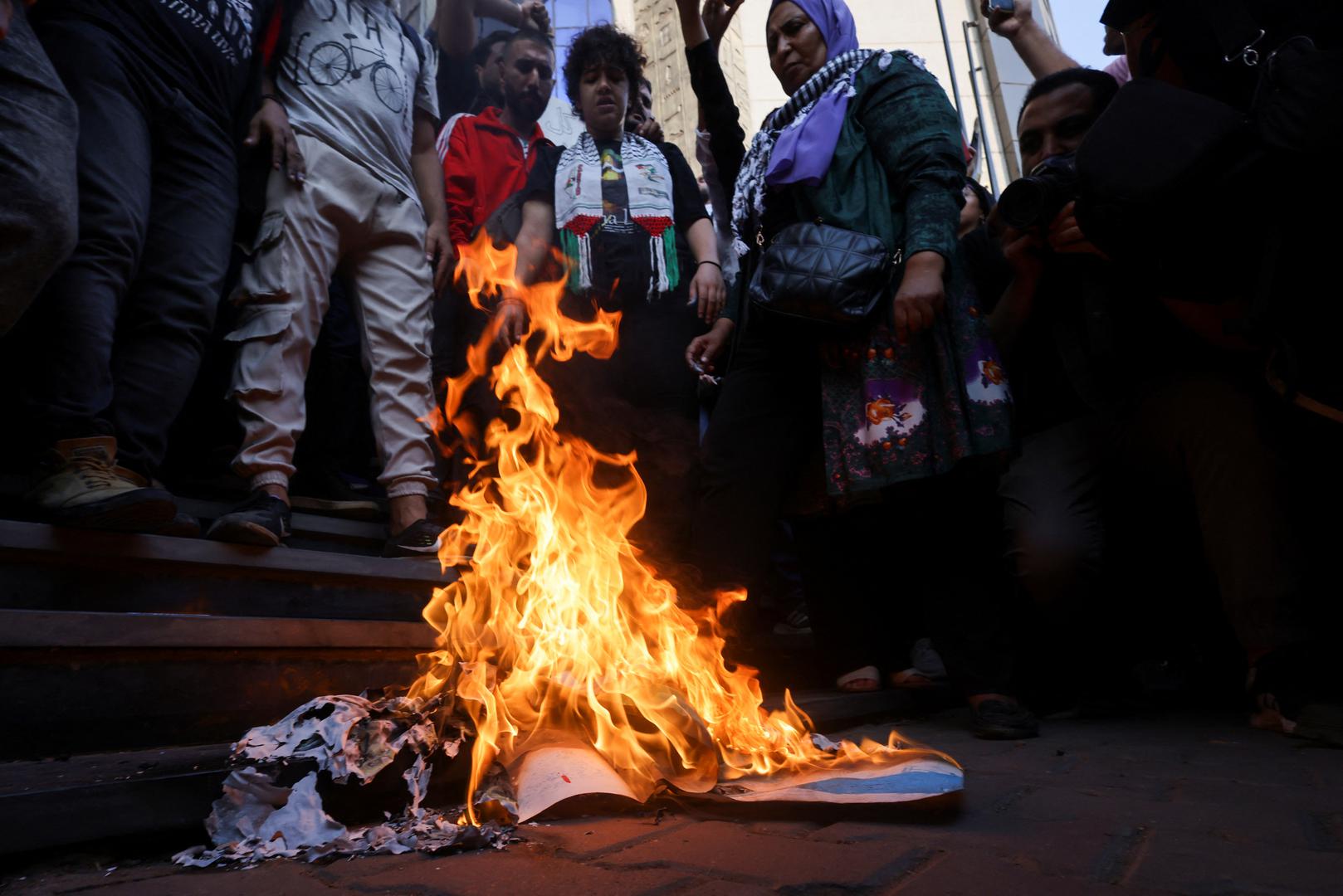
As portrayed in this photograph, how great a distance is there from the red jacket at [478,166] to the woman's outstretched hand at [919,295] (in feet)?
6.74

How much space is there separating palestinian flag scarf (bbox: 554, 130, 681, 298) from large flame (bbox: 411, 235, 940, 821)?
26.3 inches

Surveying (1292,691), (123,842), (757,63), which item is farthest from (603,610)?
(757,63)

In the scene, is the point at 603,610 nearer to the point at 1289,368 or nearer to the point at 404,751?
the point at 404,751

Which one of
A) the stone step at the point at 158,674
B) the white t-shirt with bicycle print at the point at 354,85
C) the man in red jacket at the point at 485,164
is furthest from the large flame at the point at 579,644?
the white t-shirt with bicycle print at the point at 354,85

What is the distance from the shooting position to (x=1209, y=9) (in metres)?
2.01

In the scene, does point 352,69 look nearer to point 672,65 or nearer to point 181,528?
point 181,528

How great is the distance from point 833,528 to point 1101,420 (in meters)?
1.02

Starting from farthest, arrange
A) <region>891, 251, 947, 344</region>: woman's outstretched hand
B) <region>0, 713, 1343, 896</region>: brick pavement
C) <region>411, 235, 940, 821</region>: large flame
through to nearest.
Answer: <region>891, 251, 947, 344</region>: woman's outstretched hand → <region>411, 235, 940, 821</region>: large flame → <region>0, 713, 1343, 896</region>: brick pavement

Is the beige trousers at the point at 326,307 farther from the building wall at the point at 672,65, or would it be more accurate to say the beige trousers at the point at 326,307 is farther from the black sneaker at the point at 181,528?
the building wall at the point at 672,65

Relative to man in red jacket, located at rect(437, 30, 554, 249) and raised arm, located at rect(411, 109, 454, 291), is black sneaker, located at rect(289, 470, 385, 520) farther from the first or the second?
man in red jacket, located at rect(437, 30, 554, 249)

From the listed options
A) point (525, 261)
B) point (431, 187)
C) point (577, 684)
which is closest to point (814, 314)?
point (577, 684)

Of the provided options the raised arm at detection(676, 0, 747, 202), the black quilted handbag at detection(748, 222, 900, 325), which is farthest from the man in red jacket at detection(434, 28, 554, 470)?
the black quilted handbag at detection(748, 222, 900, 325)

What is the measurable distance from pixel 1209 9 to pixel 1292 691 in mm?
1870

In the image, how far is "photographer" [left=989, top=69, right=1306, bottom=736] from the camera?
2.40 m
